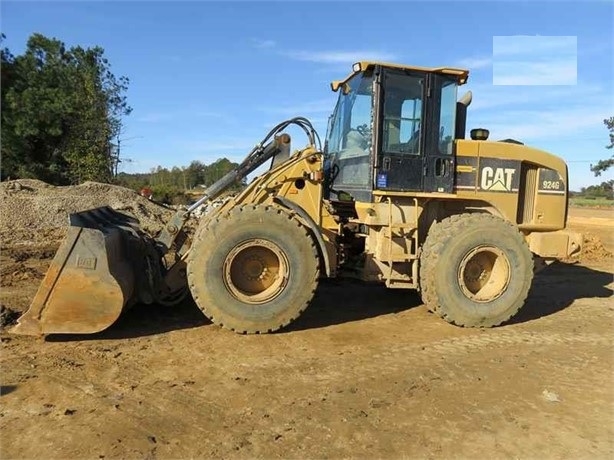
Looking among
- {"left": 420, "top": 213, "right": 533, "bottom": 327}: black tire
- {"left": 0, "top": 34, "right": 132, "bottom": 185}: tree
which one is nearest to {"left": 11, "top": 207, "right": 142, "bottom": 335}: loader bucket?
{"left": 420, "top": 213, "right": 533, "bottom": 327}: black tire

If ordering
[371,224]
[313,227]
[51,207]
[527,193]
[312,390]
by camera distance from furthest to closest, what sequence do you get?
[51,207]
[527,193]
[371,224]
[313,227]
[312,390]

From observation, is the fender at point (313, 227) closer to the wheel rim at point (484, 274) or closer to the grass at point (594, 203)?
the wheel rim at point (484, 274)

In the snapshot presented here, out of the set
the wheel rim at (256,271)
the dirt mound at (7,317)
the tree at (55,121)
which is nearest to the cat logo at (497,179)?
the wheel rim at (256,271)

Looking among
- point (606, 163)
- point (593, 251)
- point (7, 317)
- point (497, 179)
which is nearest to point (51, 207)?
point (7, 317)

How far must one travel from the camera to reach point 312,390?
405cm

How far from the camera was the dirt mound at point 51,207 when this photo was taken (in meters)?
12.1

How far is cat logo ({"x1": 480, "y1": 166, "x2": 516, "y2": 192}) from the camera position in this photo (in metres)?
6.32

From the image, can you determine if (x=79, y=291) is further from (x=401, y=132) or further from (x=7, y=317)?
(x=401, y=132)

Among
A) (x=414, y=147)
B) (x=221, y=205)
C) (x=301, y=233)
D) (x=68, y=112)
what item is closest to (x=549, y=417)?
(x=301, y=233)

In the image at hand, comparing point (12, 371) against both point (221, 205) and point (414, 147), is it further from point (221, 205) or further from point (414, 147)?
point (414, 147)

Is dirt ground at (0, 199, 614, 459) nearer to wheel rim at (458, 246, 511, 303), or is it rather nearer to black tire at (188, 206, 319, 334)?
black tire at (188, 206, 319, 334)

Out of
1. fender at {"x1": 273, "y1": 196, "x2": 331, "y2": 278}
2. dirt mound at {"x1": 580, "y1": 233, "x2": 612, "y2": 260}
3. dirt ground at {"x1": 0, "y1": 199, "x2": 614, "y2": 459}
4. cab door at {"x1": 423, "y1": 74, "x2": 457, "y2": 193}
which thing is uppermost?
cab door at {"x1": 423, "y1": 74, "x2": 457, "y2": 193}

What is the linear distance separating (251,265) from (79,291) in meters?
1.68

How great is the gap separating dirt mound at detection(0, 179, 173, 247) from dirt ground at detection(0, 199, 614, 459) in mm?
6342
